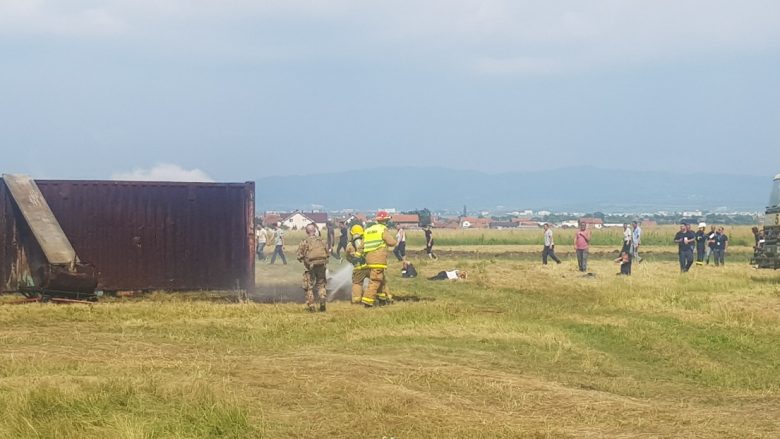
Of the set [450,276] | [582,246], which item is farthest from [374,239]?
[582,246]

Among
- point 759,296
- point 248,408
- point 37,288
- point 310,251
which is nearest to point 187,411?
point 248,408

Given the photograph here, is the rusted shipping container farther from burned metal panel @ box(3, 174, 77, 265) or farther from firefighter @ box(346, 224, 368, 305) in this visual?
firefighter @ box(346, 224, 368, 305)

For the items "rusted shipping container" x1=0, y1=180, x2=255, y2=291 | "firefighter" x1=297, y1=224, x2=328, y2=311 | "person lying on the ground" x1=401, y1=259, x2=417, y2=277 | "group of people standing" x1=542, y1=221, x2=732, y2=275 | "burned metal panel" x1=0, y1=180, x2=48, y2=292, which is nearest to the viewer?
"firefighter" x1=297, y1=224, x2=328, y2=311

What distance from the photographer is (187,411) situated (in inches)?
319

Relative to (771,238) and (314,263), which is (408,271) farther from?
(314,263)

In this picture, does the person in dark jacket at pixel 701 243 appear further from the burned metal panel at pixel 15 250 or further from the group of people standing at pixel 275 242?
the burned metal panel at pixel 15 250

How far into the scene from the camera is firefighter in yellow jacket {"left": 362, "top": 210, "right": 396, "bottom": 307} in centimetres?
1794

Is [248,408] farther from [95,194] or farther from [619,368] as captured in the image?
[95,194]

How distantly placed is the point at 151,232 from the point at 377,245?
5.19 m

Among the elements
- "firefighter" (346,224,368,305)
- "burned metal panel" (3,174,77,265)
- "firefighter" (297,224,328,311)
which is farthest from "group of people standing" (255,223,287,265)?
"firefighter" (297,224,328,311)

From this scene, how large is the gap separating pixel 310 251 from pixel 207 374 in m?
7.93

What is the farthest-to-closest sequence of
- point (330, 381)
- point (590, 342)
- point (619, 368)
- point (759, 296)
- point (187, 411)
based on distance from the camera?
1. point (759, 296)
2. point (590, 342)
3. point (619, 368)
4. point (330, 381)
5. point (187, 411)

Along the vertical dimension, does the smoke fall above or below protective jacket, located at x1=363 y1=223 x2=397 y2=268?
below

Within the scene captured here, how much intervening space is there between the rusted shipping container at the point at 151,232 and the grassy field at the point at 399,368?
687mm
